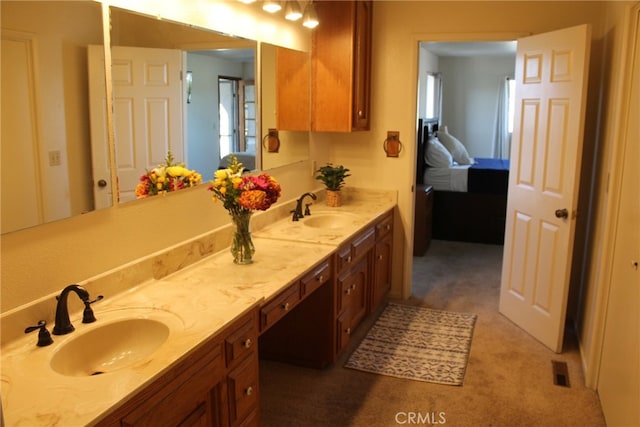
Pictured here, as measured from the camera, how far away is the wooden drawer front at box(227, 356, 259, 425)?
1894 mm

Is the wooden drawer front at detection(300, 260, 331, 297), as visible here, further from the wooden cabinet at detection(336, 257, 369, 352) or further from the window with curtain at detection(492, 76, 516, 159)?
the window with curtain at detection(492, 76, 516, 159)

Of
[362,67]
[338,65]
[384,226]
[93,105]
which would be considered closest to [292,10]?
[338,65]

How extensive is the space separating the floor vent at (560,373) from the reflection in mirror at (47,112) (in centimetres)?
261

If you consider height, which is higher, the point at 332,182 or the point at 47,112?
the point at 47,112

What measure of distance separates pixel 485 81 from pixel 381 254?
6588mm

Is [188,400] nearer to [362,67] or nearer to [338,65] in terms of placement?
[338,65]

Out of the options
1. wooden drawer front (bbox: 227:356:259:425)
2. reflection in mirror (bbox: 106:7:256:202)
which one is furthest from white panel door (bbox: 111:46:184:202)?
wooden drawer front (bbox: 227:356:259:425)

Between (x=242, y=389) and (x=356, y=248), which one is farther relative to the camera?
(x=356, y=248)

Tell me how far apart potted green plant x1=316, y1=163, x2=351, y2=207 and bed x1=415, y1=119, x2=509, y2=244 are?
2.32 m

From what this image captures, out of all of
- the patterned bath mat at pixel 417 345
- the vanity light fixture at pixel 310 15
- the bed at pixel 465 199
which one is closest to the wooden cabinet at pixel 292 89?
the vanity light fixture at pixel 310 15

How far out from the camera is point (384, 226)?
3928mm

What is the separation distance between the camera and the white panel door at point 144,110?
2.06 meters

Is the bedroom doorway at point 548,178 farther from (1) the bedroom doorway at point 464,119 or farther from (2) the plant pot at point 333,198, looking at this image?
(1) the bedroom doorway at point 464,119

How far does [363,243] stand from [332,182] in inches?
25.9
